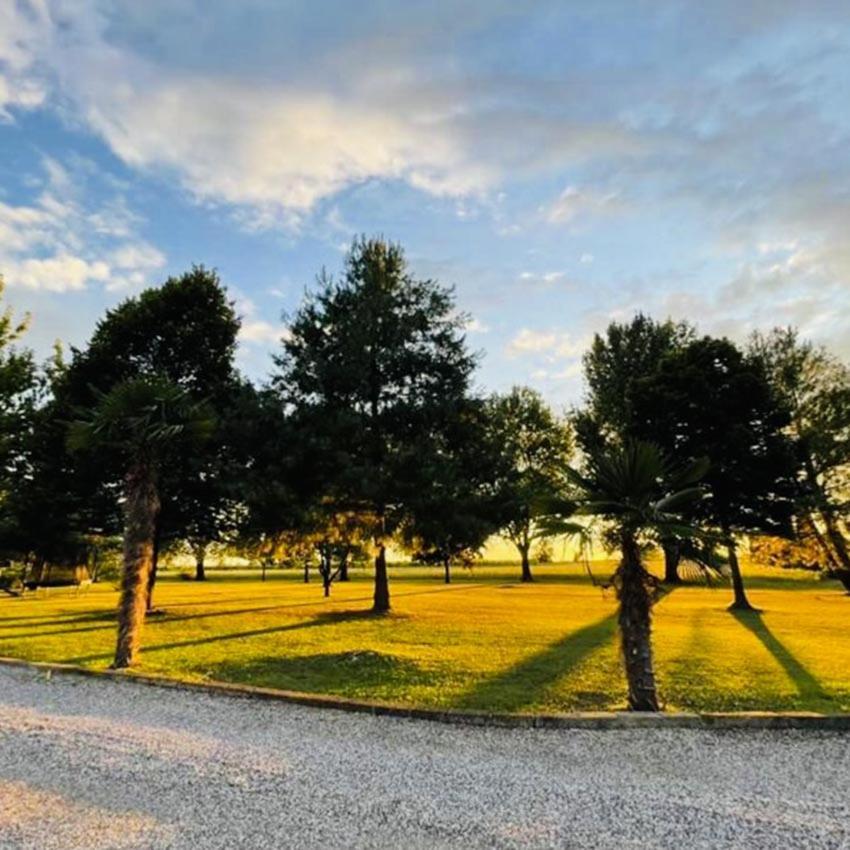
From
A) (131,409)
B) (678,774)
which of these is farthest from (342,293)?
(678,774)

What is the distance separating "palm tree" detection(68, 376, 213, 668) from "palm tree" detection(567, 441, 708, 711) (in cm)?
791

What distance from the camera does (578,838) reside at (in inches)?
181

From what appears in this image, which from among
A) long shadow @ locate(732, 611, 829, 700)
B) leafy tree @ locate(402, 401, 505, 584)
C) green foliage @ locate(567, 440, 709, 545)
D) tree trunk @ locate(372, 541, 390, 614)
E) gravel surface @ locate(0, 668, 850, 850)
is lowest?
gravel surface @ locate(0, 668, 850, 850)

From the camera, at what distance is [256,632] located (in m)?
16.8

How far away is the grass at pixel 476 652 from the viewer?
937 centimetres

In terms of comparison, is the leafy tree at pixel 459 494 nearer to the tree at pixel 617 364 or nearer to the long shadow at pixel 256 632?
the long shadow at pixel 256 632

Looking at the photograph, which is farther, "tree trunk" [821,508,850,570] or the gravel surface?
"tree trunk" [821,508,850,570]

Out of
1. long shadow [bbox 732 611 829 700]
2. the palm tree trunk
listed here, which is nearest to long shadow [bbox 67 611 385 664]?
the palm tree trunk

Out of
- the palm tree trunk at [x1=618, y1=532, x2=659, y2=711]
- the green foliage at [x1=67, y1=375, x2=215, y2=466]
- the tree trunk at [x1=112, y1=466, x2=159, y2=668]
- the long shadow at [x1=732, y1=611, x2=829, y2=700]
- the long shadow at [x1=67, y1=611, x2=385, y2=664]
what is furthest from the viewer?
the long shadow at [x1=67, y1=611, x2=385, y2=664]

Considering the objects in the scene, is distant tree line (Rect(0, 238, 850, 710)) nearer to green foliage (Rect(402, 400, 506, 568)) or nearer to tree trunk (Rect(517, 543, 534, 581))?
green foliage (Rect(402, 400, 506, 568))

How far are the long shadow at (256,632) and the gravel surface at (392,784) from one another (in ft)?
14.8

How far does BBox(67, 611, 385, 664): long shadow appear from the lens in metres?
12.4

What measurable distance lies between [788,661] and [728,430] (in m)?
15.5

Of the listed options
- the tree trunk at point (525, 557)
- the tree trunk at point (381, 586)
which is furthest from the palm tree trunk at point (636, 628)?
the tree trunk at point (525, 557)
